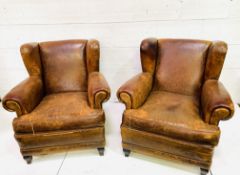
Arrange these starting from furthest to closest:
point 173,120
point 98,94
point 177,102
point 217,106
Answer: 1. point 177,102
2. point 98,94
3. point 173,120
4. point 217,106

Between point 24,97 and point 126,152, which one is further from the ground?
point 24,97

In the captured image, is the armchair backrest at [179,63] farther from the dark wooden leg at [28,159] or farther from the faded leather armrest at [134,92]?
the dark wooden leg at [28,159]

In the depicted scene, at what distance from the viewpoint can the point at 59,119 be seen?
1500 millimetres

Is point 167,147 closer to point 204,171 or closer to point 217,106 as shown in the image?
point 204,171

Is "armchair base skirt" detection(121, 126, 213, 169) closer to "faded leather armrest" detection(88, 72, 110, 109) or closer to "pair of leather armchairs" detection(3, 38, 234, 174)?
"pair of leather armchairs" detection(3, 38, 234, 174)

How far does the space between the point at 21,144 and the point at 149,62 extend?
131 centimetres

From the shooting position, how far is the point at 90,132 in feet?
5.14

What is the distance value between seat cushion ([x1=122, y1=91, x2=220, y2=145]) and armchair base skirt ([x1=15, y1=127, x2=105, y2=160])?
11.1 inches

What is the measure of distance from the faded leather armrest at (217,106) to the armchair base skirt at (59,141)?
0.81 metres

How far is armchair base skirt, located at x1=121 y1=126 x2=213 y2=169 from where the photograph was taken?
139 centimetres

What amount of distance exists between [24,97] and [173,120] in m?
1.16

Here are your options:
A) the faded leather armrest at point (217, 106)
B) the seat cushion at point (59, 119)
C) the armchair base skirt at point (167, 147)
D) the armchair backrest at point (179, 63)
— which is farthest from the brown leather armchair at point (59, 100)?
the faded leather armrest at point (217, 106)

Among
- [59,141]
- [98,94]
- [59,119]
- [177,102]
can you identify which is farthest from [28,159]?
[177,102]

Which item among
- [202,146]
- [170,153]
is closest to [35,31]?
[170,153]
